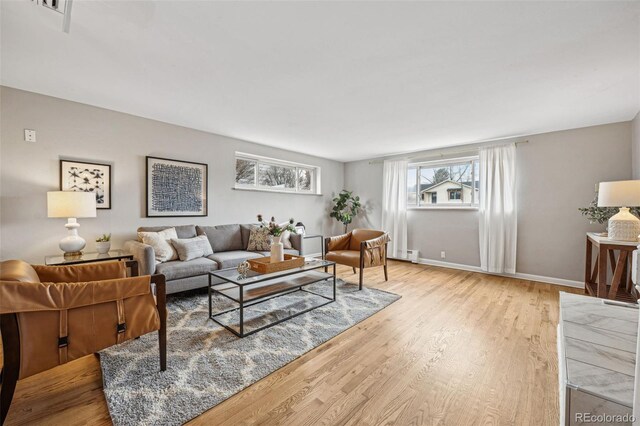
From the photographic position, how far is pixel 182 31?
5.64ft

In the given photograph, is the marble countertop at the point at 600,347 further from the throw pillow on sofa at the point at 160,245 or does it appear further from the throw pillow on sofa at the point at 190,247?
the throw pillow on sofa at the point at 160,245

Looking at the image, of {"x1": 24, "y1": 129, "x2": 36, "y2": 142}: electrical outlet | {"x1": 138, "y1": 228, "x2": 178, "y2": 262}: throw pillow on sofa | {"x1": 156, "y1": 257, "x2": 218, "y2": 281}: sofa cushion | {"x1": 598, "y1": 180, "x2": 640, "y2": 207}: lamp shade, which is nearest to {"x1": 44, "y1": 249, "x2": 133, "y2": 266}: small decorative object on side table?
{"x1": 138, "y1": 228, "x2": 178, "y2": 262}: throw pillow on sofa

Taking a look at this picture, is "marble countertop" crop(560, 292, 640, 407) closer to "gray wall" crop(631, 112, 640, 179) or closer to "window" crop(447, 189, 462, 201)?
"gray wall" crop(631, 112, 640, 179)

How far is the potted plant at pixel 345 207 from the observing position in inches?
232

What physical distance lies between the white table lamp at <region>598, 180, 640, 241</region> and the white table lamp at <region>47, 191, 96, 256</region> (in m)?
5.17

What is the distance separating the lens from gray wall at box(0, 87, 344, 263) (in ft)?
8.43

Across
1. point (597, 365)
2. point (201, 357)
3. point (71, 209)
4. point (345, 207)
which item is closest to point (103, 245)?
point (71, 209)

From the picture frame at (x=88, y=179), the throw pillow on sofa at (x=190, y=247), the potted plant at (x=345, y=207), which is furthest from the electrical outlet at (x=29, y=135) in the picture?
the potted plant at (x=345, y=207)

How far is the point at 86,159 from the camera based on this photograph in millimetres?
2971

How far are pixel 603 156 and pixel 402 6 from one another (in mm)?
3862

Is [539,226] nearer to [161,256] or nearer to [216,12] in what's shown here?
[216,12]

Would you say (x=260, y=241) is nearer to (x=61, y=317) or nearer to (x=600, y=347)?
(x=61, y=317)

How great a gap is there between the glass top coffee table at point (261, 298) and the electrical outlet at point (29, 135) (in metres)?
2.32

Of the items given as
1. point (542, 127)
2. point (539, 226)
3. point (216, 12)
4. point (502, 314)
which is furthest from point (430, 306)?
point (216, 12)
